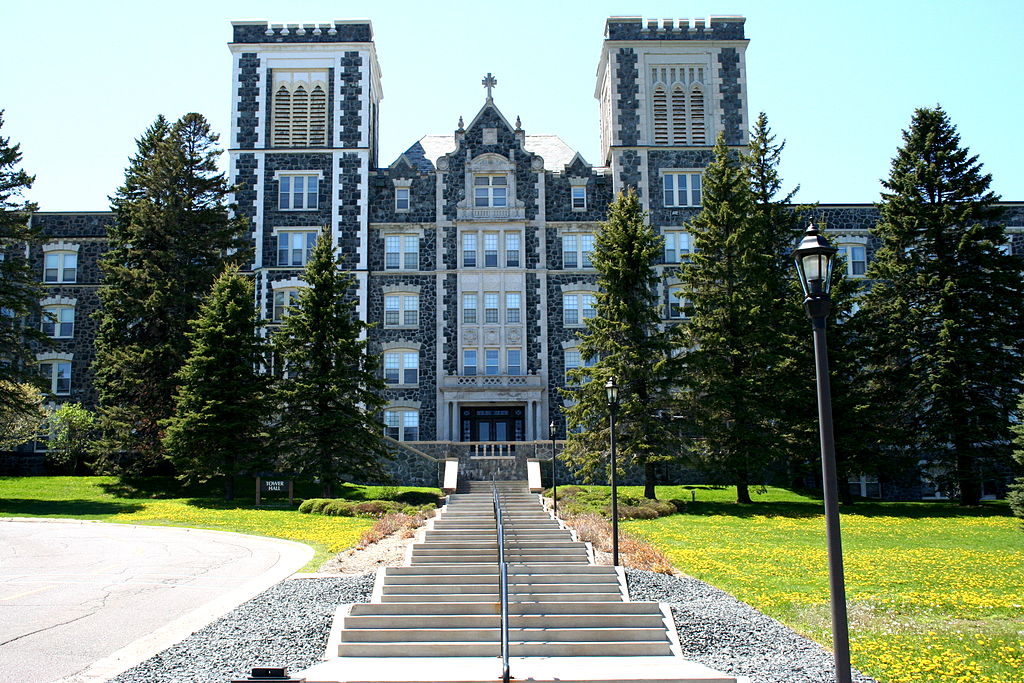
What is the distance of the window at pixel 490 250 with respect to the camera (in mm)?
41250

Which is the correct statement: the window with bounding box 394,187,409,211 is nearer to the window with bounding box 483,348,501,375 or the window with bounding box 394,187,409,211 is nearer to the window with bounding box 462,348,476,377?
the window with bounding box 462,348,476,377

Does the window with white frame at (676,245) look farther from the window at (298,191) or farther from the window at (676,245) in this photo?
the window at (298,191)

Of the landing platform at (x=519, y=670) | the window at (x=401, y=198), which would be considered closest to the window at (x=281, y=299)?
the window at (x=401, y=198)

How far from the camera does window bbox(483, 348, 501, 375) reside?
4053 centimetres

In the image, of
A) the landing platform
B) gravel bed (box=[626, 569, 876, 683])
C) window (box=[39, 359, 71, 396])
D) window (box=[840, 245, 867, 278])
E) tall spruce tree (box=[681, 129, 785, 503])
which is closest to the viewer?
the landing platform

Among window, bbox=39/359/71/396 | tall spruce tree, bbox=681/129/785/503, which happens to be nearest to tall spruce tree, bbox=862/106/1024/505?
tall spruce tree, bbox=681/129/785/503

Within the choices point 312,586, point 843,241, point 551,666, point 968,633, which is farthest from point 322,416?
point 843,241

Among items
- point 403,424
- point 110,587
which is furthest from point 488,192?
point 110,587

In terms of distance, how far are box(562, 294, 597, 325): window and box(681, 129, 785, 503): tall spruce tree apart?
25.8 ft

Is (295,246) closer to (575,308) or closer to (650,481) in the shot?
(575,308)

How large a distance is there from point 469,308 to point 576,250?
558cm

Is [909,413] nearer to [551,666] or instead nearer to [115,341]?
[551,666]

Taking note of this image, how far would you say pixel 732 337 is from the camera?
31.6m

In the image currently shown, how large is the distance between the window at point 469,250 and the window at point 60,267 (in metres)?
19.4
